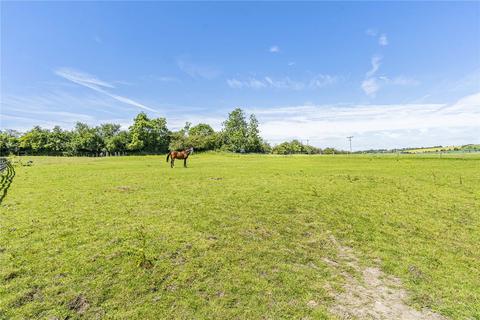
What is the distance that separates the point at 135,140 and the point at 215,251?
87.0m

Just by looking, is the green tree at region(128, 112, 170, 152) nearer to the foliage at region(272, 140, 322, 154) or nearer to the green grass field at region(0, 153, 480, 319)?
the foliage at region(272, 140, 322, 154)

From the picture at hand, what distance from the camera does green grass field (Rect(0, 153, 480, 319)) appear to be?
4781 millimetres

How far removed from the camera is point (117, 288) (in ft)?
16.5

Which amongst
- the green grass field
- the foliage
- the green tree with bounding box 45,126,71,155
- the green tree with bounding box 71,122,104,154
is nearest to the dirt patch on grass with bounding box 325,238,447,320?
the green grass field

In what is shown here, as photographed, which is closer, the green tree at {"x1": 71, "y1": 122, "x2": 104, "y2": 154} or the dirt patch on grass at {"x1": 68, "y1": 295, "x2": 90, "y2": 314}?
the dirt patch on grass at {"x1": 68, "y1": 295, "x2": 90, "y2": 314}

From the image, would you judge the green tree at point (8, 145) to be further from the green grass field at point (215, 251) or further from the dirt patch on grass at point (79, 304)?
the dirt patch on grass at point (79, 304)

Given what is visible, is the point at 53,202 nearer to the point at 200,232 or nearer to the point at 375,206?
the point at 200,232

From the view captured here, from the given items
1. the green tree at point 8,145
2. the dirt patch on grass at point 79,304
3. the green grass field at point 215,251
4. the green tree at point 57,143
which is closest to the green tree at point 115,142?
the green tree at point 57,143

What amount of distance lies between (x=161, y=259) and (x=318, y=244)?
4.64 metres

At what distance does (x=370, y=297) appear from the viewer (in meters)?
5.35

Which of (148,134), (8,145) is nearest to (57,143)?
(8,145)

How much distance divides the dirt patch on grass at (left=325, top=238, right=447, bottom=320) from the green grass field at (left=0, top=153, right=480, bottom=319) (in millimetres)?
214

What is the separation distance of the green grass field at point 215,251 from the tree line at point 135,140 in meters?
79.8

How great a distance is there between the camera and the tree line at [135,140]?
87500mm
